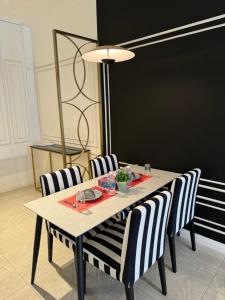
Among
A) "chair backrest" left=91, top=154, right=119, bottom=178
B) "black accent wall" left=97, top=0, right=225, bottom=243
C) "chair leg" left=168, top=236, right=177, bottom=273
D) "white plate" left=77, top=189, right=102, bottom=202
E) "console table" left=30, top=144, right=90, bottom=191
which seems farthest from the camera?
"console table" left=30, top=144, right=90, bottom=191

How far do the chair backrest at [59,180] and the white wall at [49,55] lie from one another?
1.04m

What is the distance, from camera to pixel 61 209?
1.53 metres

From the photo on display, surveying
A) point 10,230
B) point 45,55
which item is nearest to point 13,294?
point 10,230

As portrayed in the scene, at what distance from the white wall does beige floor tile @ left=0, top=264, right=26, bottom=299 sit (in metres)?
1.77

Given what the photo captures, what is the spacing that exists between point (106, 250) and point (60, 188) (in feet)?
2.52

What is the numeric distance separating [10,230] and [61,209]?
1.45 meters

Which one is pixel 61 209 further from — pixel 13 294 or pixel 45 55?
pixel 45 55

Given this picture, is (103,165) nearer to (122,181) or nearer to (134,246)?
(122,181)

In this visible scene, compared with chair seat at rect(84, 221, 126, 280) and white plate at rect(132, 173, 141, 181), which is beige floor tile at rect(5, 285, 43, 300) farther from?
white plate at rect(132, 173, 141, 181)

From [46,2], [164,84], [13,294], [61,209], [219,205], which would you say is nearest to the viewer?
[61,209]

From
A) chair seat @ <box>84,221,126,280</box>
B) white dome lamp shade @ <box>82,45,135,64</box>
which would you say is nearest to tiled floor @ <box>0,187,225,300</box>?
chair seat @ <box>84,221,126,280</box>

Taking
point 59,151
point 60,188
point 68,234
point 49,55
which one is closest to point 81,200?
point 68,234

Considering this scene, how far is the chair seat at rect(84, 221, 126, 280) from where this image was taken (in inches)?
52.6

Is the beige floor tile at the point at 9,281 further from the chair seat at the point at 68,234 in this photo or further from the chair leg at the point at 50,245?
the chair seat at the point at 68,234
